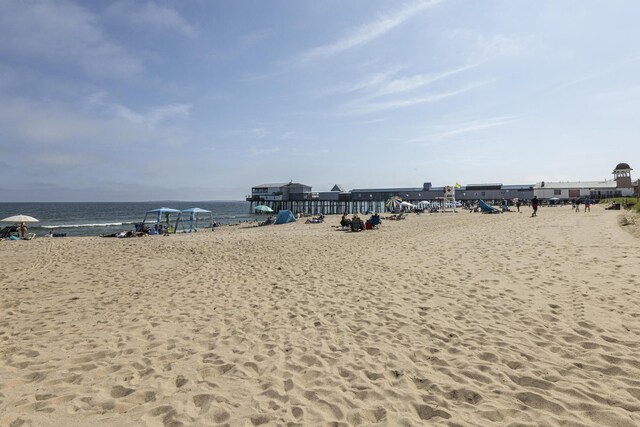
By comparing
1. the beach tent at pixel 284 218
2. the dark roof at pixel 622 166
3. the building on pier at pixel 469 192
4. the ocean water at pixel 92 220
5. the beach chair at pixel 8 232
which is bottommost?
the ocean water at pixel 92 220

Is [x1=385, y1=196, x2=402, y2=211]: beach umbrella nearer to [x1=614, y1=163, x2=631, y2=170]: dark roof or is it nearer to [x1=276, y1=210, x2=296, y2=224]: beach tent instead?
[x1=276, y1=210, x2=296, y2=224]: beach tent

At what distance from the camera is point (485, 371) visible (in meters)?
3.54

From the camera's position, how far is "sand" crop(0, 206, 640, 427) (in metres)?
2.98

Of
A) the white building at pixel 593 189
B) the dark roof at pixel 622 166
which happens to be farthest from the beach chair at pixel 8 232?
the dark roof at pixel 622 166

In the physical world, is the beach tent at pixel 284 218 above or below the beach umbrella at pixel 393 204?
below

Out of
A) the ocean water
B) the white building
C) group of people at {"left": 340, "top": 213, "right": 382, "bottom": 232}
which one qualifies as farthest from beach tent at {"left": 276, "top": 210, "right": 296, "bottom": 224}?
the white building

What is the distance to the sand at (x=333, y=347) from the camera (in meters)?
2.98

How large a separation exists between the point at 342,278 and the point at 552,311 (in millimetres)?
4256

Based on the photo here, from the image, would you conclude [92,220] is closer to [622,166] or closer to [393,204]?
[393,204]

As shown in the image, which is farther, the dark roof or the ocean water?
the dark roof

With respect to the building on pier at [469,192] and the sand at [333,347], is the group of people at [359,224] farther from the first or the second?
the building on pier at [469,192]

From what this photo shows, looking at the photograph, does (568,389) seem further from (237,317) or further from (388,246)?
(388,246)

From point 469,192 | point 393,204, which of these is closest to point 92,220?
point 393,204

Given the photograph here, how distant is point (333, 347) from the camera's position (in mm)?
4301
